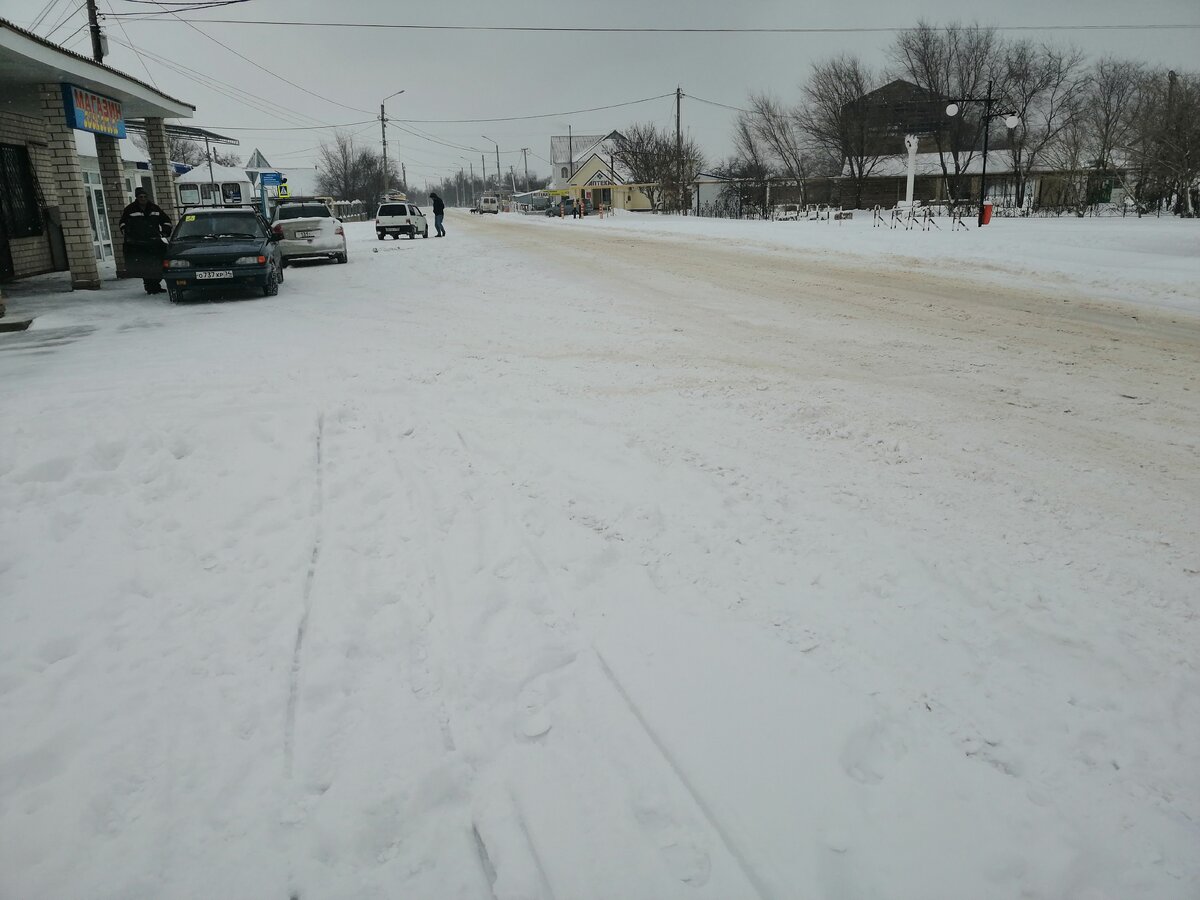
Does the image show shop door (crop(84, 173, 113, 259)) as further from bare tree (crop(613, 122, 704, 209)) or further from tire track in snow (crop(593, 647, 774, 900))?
bare tree (crop(613, 122, 704, 209))

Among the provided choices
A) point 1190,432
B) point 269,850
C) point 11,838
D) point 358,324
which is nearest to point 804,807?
point 269,850

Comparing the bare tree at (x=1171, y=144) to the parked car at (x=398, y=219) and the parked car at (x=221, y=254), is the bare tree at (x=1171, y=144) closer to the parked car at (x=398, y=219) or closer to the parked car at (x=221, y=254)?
the parked car at (x=398, y=219)

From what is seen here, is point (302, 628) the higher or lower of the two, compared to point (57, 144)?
lower

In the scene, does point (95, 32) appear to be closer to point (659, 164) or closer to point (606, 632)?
point (606, 632)

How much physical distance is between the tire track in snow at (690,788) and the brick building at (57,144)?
13.3 meters

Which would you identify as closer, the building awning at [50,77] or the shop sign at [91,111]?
the building awning at [50,77]

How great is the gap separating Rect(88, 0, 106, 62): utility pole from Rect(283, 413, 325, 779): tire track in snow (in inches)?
766

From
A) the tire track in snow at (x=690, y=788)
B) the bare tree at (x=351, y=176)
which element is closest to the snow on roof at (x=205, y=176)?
the bare tree at (x=351, y=176)

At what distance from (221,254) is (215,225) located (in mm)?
1212

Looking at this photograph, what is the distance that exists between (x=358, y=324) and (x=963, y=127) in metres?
51.7

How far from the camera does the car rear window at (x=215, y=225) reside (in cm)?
1445

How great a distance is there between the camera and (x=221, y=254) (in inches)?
541

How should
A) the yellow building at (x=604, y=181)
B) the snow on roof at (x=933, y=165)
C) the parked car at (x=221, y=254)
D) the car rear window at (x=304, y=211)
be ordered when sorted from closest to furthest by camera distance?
the parked car at (x=221, y=254), the car rear window at (x=304, y=211), the snow on roof at (x=933, y=165), the yellow building at (x=604, y=181)

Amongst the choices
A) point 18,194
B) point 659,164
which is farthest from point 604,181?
point 18,194
